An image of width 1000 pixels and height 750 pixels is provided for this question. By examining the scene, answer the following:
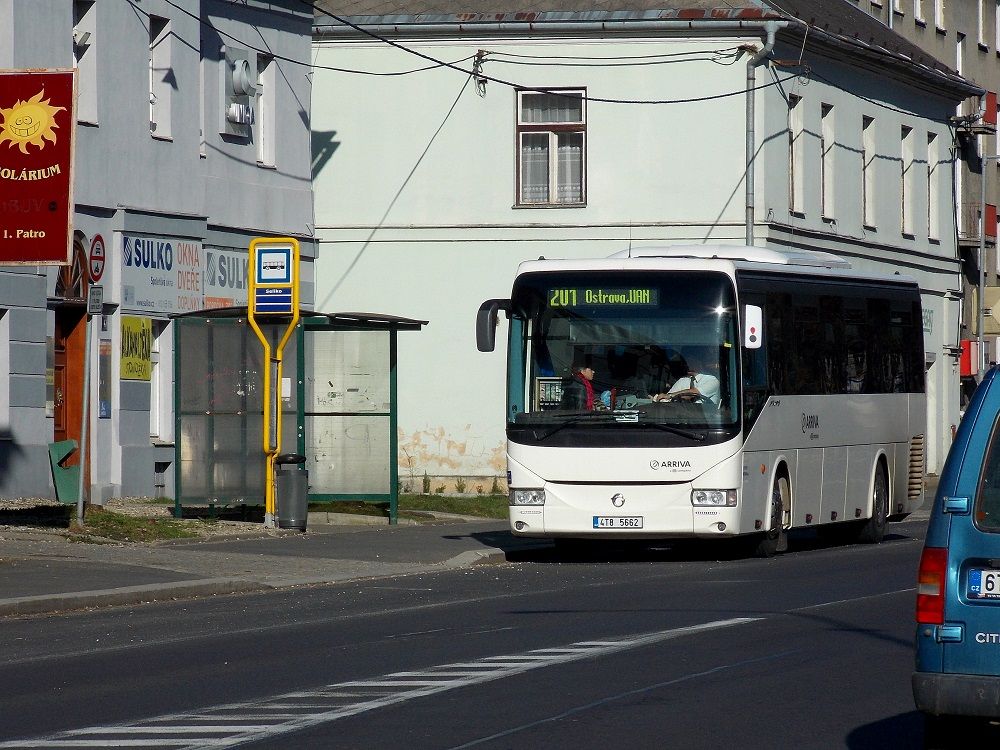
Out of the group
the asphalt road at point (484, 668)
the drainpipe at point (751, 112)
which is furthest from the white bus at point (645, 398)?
the drainpipe at point (751, 112)

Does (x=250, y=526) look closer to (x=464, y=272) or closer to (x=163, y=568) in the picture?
(x=163, y=568)

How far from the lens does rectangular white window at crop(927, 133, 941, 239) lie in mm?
45094

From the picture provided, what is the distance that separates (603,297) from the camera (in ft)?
65.0

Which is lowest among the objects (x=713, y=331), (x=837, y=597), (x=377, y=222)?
(x=837, y=597)

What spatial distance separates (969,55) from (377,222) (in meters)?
24.1

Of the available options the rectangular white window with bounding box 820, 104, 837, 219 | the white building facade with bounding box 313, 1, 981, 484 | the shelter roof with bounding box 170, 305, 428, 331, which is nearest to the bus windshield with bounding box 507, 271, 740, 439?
the shelter roof with bounding box 170, 305, 428, 331

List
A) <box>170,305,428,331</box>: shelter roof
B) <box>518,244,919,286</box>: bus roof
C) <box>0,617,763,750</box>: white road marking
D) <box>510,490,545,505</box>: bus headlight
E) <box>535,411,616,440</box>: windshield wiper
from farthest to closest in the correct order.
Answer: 1. <box>170,305,428,331</box>: shelter roof
2. <box>518,244,919,286</box>: bus roof
3. <box>510,490,545,505</box>: bus headlight
4. <box>535,411,616,440</box>: windshield wiper
5. <box>0,617,763,750</box>: white road marking

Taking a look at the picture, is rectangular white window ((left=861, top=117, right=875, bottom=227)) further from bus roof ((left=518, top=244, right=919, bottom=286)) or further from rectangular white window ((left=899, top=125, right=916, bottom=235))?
bus roof ((left=518, top=244, right=919, bottom=286))

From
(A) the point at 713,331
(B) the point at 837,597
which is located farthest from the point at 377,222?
(B) the point at 837,597

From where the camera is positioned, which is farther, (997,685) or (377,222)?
(377,222)

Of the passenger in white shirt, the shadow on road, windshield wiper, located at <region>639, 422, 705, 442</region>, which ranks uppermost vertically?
the passenger in white shirt

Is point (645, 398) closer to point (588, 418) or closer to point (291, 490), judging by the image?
point (588, 418)

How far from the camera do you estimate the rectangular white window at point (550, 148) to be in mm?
35562

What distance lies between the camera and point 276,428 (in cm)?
2284
